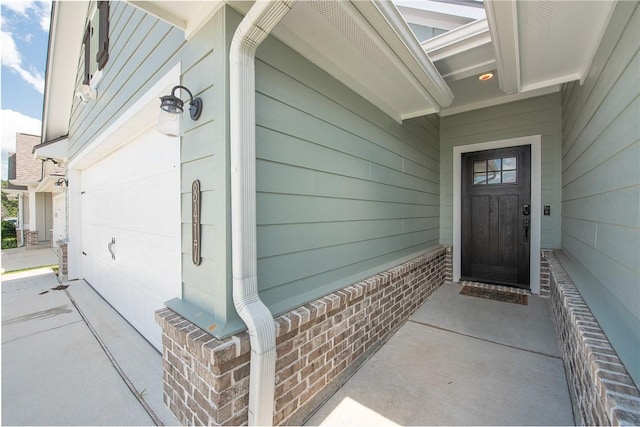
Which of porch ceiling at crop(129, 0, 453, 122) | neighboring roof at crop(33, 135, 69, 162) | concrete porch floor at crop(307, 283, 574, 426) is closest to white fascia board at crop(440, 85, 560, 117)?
porch ceiling at crop(129, 0, 453, 122)

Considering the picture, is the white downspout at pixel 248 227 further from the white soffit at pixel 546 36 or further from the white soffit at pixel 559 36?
the white soffit at pixel 559 36

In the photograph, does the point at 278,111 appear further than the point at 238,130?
Yes

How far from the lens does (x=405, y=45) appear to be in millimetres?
1827

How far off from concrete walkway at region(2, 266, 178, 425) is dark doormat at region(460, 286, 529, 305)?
12.6 ft

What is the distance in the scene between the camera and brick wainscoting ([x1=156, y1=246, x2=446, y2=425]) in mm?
1238

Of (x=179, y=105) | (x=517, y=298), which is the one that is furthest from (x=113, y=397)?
(x=517, y=298)

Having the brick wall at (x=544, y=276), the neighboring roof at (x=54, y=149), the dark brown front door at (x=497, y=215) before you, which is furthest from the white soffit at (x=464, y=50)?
the neighboring roof at (x=54, y=149)

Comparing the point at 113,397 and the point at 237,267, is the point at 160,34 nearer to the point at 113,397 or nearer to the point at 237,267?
the point at 237,267

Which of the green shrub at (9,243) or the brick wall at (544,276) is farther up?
the brick wall at (544,276)

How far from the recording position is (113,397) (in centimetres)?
181

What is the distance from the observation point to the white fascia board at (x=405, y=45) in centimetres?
150

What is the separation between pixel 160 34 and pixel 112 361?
2.80 metres

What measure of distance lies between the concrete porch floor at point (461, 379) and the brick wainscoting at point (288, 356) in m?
0.15

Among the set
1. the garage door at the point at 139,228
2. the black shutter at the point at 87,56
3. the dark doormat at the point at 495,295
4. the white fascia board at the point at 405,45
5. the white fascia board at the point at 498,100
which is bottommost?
the dark doormat at the point at 495,295
